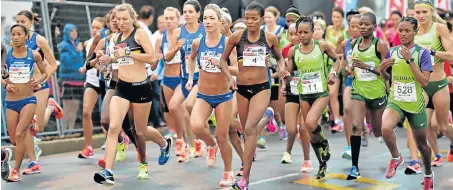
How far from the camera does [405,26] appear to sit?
7.35 meters

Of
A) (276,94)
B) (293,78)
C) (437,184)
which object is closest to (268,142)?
(276,94)

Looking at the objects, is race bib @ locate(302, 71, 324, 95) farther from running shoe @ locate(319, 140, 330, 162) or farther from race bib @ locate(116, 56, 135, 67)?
race bib @ locate(116, 56, 135, 67)

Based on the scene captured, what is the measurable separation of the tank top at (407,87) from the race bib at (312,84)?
104 cm

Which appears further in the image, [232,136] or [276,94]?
[276,94]

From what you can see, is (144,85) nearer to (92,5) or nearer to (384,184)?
(384,184)

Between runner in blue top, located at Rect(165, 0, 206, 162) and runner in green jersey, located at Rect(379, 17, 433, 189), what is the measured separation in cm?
274

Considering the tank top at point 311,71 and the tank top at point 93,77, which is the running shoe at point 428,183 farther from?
the tank top at point 93,77

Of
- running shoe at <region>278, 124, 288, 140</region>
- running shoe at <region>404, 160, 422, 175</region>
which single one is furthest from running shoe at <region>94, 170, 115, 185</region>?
running shoe at <region>278, 124, 288, 140</region>

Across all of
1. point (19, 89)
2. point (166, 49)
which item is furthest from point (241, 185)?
point (166, 49)

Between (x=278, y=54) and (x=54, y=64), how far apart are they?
9.66ft

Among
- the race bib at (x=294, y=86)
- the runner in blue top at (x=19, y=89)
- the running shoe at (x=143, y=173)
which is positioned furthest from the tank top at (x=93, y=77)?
the race bib at (x=294, y=86)

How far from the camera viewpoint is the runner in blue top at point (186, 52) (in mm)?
9219

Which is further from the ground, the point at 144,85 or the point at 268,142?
the point at 144,85

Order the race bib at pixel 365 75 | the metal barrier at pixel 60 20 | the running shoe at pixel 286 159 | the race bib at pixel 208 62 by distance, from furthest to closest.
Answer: the metal barrier at pixel 60 20 < the running shoe at pixel 286 159 < the race bib at pixel 365 75 < the race bib at pixel 208 62
